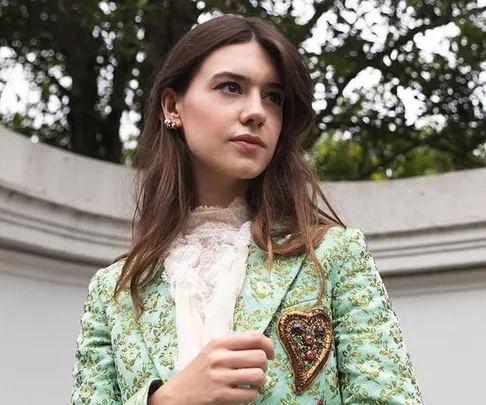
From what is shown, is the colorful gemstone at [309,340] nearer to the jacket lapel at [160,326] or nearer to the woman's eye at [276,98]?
the jacket lapel at [160,326]

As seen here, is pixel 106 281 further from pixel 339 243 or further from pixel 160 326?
pixel 339 243

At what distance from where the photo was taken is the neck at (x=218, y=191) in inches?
57.3

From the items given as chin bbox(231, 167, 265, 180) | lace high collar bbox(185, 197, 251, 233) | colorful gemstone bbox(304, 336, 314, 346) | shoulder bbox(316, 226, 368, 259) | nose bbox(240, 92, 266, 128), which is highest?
nose bbox(240, 92, 266, 128)

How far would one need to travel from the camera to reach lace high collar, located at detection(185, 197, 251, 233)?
4.74ft

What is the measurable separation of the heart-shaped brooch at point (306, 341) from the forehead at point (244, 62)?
0.36 metres

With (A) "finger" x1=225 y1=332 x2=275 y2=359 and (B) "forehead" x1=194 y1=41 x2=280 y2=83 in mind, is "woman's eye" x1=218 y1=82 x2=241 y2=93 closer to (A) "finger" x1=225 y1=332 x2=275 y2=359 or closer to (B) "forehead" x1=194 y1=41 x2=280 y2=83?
(B) "forehead" x1=194 y1=41 x2=280 y2=83

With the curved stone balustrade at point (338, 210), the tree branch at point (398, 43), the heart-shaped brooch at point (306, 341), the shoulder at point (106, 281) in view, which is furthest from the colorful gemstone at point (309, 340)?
the tree branch at point (398, 43)

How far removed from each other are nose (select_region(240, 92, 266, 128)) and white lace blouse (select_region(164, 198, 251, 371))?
0.50 feet

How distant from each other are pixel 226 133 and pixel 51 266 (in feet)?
4.79

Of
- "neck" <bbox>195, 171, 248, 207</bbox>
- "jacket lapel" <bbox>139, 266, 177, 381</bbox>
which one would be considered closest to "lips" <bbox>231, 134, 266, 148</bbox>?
"neck" <bbox>195, 171, 248, 207</bbox>

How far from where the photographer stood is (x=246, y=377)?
111 cm

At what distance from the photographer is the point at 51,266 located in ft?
8.83

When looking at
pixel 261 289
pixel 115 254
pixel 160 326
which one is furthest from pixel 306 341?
pixel 115 254

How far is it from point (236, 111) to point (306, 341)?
1.14 ft
